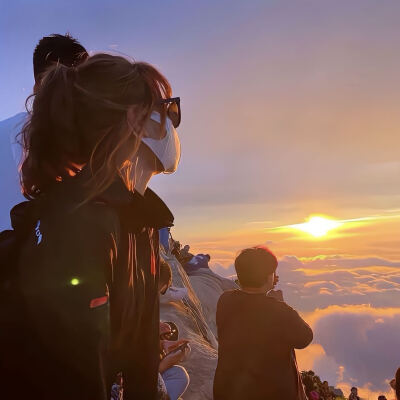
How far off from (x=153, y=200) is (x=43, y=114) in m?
0.46

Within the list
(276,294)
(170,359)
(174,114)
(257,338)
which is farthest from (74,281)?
(170,359)

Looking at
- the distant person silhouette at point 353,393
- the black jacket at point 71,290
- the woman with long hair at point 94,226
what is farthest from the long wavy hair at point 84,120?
the distant person silhouette at point 353,393

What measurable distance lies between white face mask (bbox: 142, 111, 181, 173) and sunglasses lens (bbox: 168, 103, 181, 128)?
4 cm

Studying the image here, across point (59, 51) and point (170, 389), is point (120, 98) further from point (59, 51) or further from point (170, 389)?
point (170, 389)

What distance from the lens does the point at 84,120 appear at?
4.33 feet

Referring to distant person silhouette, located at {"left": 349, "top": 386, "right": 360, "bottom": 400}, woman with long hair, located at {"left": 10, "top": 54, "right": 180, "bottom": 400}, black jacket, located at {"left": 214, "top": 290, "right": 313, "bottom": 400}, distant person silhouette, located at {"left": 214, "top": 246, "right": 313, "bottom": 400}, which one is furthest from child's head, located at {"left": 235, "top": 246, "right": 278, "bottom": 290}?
distant person silhouette, located at {"left": 349, "top": 386, "right": 360, "bottom": 400}

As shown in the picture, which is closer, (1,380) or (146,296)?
(1,380)

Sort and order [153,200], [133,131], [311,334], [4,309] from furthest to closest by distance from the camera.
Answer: [311,334] < [153,200] < [133,131] < [4,309]

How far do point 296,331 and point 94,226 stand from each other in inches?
106

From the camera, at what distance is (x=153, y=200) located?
1484 millimetres

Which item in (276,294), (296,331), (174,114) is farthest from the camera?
(276,294)

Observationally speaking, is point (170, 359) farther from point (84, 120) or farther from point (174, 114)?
point (84, 120)

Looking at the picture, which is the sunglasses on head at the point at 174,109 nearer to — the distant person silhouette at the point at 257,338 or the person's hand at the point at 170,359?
the distant person silhouette at the point at 257,338

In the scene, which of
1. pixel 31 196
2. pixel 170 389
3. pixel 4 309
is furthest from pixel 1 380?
pixel 170 389
